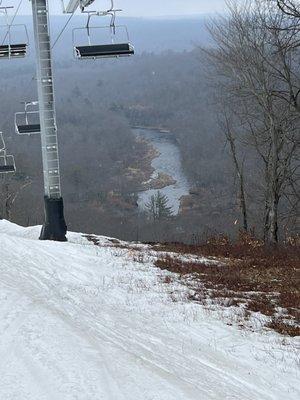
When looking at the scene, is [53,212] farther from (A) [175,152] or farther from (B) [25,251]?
(A) [175,152]

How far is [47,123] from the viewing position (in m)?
14.0

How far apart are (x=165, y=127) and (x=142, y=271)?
127 m

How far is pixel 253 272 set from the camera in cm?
1120

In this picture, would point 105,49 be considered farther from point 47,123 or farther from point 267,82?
point 267,82

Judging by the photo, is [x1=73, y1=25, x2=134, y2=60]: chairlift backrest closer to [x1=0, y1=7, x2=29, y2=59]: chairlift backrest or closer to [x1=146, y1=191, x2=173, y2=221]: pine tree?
[x1=0, y1=7, x2=29, y2=59]: chairlift backrest

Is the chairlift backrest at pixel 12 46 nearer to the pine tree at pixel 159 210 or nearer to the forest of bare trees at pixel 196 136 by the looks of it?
the forest of bare trees at pixel 196 136

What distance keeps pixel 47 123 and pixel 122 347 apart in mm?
9434

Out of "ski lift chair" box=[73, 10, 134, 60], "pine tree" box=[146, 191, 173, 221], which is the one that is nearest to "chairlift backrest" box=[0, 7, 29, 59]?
"ski lift chair" box=[73, 10, 134, 60]

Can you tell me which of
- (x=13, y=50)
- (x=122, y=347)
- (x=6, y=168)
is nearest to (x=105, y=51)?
(x=13, y=50)

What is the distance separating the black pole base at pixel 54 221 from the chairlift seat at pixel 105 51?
429cm

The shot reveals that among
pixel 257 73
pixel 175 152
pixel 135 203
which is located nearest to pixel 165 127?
pixel 175 152

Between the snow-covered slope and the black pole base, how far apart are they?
5241mm

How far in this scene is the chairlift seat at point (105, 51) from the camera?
1145 centimetres

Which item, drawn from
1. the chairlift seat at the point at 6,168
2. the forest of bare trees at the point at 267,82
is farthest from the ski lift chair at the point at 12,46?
the forest of bare trees at the point at 267,82
